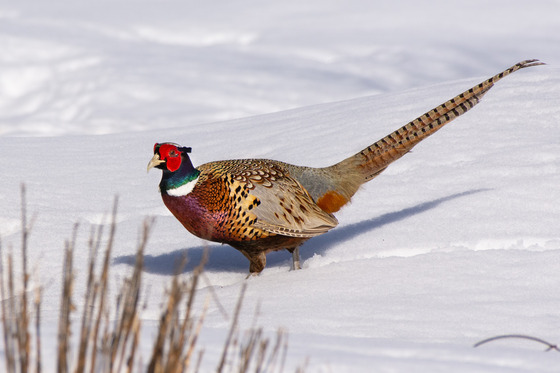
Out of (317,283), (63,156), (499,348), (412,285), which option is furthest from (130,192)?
(499,348)

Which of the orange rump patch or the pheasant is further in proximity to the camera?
the orange rump patch

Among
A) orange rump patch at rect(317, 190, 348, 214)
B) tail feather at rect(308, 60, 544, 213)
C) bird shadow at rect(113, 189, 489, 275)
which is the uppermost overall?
tail feather at rect(308, 60, 544, 213)

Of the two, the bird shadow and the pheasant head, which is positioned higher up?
the pheasant head

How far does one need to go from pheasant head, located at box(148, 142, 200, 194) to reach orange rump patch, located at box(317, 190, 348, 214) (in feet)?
2.65

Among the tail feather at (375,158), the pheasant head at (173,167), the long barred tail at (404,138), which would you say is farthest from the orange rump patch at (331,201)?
the pheasant head at (173,167)

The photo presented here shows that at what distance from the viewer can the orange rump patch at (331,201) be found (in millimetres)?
Result: 4574

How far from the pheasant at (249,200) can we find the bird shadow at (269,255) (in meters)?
0.25

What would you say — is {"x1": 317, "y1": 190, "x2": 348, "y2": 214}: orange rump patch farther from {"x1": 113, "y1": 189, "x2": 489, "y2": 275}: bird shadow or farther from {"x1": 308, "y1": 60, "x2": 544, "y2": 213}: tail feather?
{"x1": 113, "y1": 189, "x2": 489, "y2": 275}: bird shadow

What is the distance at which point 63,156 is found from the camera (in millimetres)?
7145

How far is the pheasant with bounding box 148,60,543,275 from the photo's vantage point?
4051 millimetres

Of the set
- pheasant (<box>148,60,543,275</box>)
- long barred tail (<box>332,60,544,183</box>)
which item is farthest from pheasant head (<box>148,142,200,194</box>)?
long barred tail (<box>332,60,544,183</box>)

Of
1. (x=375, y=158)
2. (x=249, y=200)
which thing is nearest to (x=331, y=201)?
(x=375, y=158)

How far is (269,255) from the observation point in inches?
193

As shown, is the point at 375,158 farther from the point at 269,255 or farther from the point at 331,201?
the point at 269,255
